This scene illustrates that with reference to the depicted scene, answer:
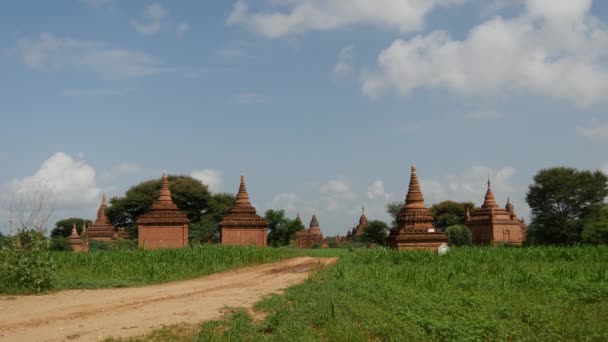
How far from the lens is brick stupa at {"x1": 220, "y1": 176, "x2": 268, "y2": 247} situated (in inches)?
1398

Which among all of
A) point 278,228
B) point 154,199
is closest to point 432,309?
point 278,228

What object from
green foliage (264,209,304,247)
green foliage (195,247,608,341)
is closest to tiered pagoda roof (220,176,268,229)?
green foliage (264,209,304,247)

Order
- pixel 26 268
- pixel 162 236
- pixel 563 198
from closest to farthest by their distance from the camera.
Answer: pixel 26 268
pixel 162 236
pixel 563 198

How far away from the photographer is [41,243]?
52.6 ft

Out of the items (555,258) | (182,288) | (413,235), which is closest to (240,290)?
(182,288)

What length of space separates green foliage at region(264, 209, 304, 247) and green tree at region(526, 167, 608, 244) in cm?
2297

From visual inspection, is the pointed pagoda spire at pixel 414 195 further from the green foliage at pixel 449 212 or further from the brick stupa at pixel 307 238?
the green foliage at pixel 449 212

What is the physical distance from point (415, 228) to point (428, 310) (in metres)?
21.7

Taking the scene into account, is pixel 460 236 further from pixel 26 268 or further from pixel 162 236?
pixel 26 268

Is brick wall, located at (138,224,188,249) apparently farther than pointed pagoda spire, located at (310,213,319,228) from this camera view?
No

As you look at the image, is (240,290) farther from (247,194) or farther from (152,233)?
(247,194)

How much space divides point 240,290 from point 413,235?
58.0 ft

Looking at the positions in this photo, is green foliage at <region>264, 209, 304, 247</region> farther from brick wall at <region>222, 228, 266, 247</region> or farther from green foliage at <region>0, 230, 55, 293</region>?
green foliage at <region>0, 230, 55, 293</region>

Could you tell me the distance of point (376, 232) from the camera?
64312mm
